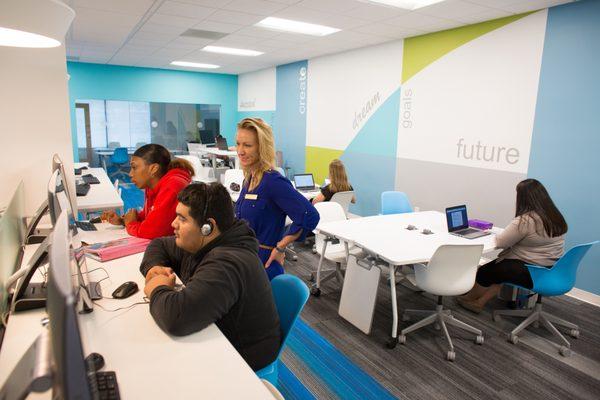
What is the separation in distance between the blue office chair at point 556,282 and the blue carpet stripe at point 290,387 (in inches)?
69.9

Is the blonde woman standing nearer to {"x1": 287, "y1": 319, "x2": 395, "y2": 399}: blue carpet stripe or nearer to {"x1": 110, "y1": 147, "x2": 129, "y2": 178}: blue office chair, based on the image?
{"x1": 287, "y1": 319, "x2": 395, "y2": 399}: blue carpet stripe

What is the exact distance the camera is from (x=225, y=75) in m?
10.9

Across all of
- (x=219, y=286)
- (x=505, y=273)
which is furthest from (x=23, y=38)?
(x=505, y=273)

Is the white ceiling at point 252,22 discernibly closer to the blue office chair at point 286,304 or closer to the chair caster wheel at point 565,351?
the chair caster wheel at point 565,351

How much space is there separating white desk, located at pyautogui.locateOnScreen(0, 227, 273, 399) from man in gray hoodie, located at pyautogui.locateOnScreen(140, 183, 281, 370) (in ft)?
0.23

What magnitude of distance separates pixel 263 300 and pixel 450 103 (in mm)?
4556

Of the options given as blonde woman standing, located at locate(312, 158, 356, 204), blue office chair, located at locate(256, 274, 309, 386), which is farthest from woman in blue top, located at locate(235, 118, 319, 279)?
blonde woman standing, located at locate(312, 158, 356, 204)

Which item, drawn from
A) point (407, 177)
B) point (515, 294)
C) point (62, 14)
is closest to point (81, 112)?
point (407, 177)

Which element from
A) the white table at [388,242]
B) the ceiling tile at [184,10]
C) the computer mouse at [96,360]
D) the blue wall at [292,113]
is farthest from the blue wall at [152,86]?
the computer mouse at [96,360]

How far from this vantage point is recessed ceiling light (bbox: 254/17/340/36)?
517 centimetres

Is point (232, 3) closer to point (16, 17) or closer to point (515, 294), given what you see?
point (16, 17)

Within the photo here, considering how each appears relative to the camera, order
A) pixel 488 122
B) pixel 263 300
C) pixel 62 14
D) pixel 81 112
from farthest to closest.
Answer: pixel 81 112 < pixel 488 122 < pixel 62 14 < pixel 263 300

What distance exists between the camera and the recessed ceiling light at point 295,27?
517cm

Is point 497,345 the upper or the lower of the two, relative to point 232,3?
lower
